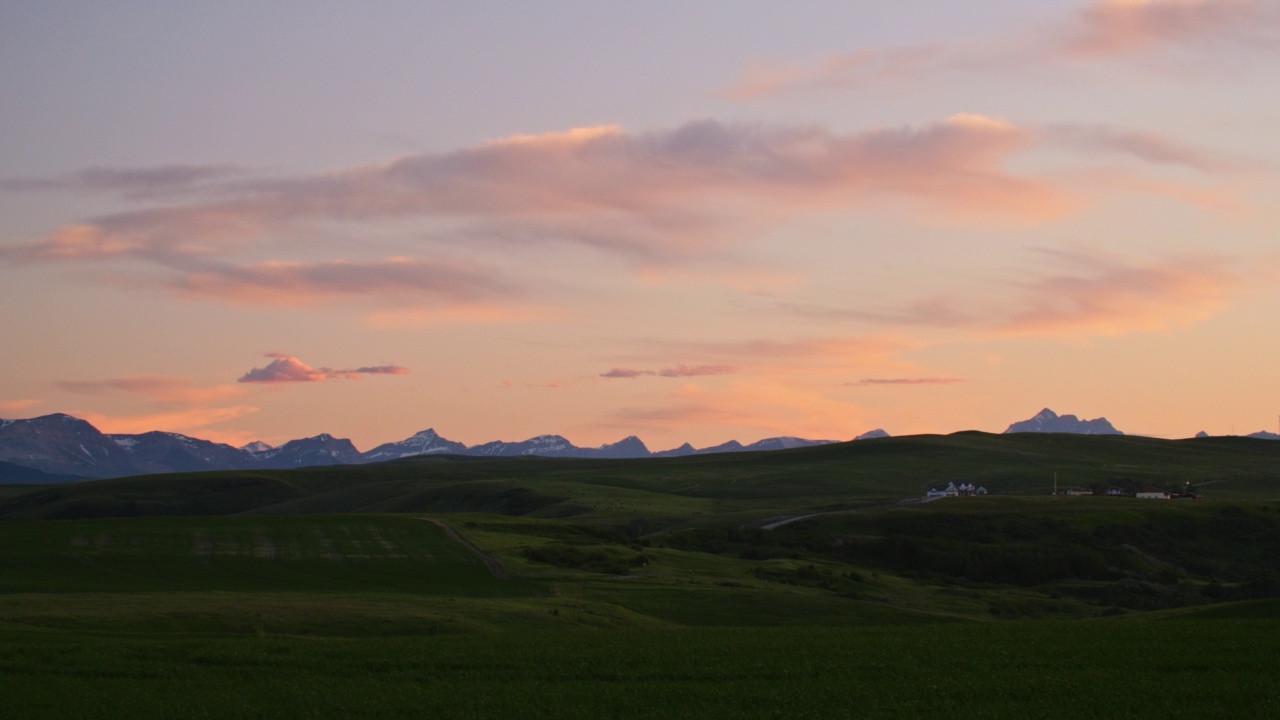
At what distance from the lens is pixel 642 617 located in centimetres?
6512

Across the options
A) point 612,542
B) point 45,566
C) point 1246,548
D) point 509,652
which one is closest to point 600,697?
point 509,652

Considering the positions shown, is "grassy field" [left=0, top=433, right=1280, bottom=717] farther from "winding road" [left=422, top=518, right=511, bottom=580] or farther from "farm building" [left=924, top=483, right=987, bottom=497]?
"farm building" [left=924, top=483, right=987, bottom=497]

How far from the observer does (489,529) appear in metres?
115

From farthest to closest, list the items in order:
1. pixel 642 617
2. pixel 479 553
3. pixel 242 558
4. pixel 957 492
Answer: pixel 957 492 < pixel 479 553 < pixel 242 558 < pixel 642 617

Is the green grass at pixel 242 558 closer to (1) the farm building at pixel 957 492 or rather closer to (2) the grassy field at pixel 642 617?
(2) the grassy field at pixel 642 617

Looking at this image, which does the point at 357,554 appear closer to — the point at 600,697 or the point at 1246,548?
the point at 600,697

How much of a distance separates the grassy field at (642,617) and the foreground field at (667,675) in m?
0.15

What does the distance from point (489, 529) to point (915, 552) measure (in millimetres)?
42072

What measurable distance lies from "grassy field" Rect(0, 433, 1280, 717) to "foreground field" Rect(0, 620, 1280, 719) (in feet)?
0.51

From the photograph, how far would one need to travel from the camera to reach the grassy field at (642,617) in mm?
35594

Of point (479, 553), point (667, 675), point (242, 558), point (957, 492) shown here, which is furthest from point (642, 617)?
point (957, 492)

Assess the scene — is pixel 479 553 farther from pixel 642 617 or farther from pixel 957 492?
pixel 957 492

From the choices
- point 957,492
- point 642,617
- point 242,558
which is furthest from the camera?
point 957,492

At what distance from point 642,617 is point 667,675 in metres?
26.2
